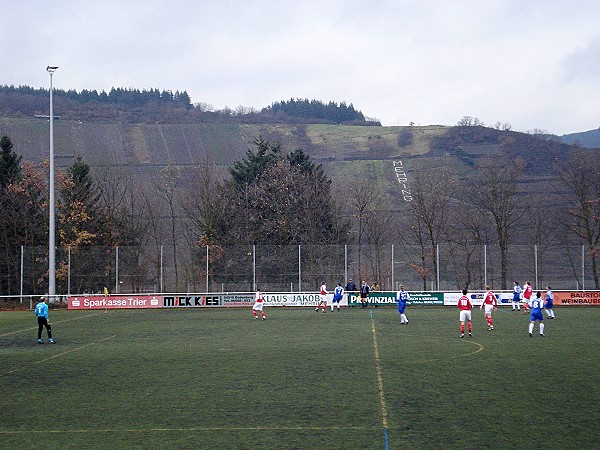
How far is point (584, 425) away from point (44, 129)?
376 feet

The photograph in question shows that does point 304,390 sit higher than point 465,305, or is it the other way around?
point 465,305

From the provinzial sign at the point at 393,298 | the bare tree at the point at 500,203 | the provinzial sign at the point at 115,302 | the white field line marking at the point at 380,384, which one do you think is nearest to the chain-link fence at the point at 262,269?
the provinzial sign at the point at 115,302

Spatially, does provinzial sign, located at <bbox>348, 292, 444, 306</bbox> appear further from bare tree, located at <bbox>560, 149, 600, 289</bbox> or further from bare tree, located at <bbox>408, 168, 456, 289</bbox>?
bare tree, located at <bbox>560, 149, 600, 289</bbox>

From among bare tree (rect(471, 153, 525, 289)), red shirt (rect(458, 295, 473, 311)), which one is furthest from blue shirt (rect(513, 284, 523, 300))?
red shirt (rect(458, 295, 473, 311))

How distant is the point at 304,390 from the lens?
51.0ft

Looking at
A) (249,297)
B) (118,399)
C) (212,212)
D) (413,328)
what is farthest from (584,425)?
(212,212)

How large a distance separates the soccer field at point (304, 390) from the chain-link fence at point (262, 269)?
23.5m

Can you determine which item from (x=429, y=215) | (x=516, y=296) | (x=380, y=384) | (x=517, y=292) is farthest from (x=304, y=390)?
(x=429, y=215)

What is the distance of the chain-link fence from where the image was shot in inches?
2056

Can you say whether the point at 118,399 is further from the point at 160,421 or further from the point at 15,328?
the point at 15,328

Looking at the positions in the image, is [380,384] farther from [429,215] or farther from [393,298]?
[429,215]

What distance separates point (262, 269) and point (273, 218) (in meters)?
15.4

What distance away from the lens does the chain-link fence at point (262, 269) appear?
52219mm

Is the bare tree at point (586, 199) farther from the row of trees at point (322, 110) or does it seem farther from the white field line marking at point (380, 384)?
the row of trees at point (322, 110)
